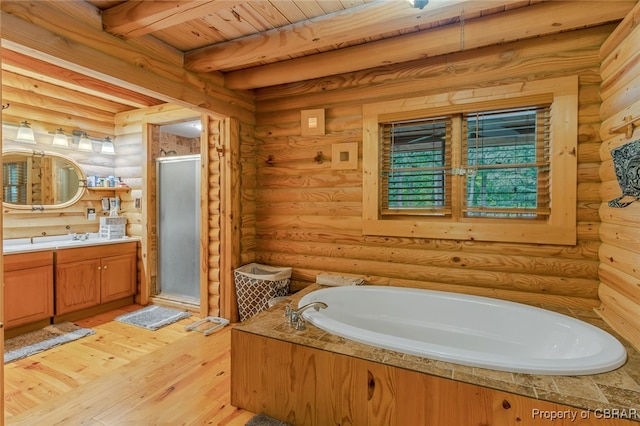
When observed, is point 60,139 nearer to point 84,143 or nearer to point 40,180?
point 84,143

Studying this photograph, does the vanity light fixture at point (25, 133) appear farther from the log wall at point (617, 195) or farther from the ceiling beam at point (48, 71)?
the log wall at point (617, 195)

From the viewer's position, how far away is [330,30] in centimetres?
208

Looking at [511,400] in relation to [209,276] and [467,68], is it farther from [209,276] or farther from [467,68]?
[209,276]

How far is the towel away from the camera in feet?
9.05

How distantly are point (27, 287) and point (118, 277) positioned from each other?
821 mm

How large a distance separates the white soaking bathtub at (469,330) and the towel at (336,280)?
0.17 metres

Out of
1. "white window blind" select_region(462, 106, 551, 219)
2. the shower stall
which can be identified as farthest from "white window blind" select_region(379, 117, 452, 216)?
the shower stall

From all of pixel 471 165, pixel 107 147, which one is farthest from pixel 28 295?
pixel 471 165

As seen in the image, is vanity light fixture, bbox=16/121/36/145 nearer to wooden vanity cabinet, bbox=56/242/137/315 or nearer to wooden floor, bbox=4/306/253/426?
wooden vanity cabinet, bbox=56/242/137/315

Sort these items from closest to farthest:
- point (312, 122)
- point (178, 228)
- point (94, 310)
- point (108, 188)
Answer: point (312, 122)
point (94, 310)
point (178, 228)
point (108, 188)

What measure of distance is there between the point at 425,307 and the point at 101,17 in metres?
3.00

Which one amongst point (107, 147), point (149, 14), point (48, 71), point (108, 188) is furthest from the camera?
point (107, 147)

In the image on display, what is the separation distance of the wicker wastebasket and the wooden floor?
32cm

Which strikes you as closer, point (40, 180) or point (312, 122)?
point (312, 122)
